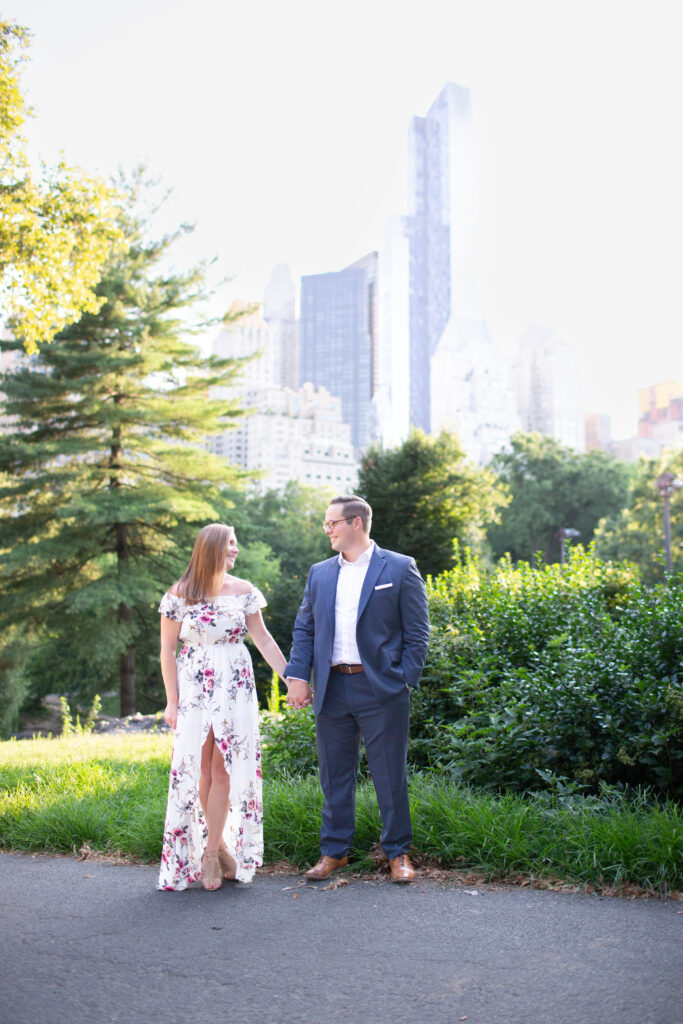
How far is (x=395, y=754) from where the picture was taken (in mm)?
4734

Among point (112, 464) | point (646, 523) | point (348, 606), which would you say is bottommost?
point (348, 606)

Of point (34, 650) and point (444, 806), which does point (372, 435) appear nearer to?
point (34, 650)

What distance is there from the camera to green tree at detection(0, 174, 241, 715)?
72.5ft

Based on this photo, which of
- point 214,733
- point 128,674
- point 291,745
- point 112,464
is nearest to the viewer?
point 214,733

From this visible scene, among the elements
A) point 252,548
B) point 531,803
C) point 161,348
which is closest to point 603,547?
point 252,548

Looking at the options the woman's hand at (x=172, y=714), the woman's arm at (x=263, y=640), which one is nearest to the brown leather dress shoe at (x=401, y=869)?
the woman's arm at (x=263, y=640)

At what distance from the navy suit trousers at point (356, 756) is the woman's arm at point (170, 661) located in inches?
32.1

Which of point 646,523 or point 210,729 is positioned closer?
point 210,729

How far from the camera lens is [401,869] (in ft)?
15.0

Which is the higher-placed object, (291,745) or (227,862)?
(291,745)

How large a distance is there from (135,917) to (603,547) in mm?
46874

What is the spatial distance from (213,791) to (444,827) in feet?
4.36

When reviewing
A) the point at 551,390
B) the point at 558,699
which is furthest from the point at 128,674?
the point at 551,390

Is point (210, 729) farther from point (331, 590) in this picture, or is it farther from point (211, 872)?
point (331, 590)
